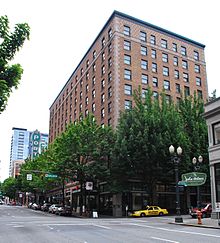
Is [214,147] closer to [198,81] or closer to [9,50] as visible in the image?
[9,50]

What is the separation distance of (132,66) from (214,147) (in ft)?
86.8

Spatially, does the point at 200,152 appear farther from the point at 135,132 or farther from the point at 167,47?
the point at 167,47

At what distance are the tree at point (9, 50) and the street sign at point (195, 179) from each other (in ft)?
56.2

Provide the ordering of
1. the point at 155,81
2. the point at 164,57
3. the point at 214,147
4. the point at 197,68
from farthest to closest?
the point at 197,68
the point at 164,57
the point at 155,81
the point at 214,147

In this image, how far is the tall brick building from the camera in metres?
51.1

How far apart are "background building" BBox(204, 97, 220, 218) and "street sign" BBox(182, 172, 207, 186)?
17.0ft

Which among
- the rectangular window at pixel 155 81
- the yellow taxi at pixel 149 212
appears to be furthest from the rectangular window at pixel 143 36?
the yellow taxi at pixel 149 212

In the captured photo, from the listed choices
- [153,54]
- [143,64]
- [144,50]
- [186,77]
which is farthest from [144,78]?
[186,77]

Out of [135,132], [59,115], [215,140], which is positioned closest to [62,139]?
[135,132]

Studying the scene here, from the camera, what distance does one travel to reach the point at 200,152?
4097 cm

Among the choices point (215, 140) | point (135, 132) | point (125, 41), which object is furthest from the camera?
point (125, 41)

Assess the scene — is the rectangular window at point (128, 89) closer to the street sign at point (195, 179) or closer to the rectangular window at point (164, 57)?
the rectangular window at point (164, 57)

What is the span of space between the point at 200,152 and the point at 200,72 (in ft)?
82.1

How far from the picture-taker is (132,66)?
173 ft
